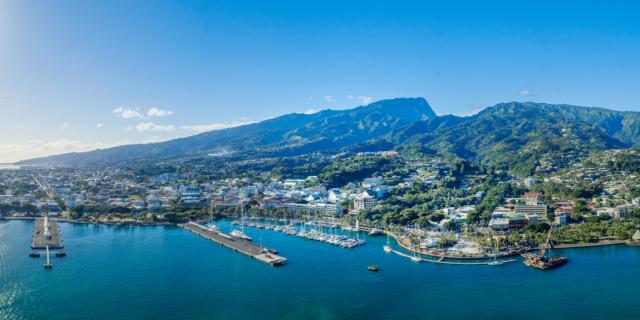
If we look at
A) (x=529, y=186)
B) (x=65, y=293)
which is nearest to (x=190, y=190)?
(x=65, y=293)

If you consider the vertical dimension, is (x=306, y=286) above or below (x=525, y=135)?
below

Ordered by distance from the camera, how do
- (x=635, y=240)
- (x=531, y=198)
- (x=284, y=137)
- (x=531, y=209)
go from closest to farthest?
(x=635, y=240), (x=531, y=209), (x=531, y=198), (x=284, y=137)

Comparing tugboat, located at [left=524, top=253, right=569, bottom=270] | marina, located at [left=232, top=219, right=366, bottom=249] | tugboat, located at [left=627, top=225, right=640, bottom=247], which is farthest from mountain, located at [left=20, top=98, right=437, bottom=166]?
tugboat, located at [left=524, top=253, right=569, bottom=270]

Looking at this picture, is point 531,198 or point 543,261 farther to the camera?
point 531,198

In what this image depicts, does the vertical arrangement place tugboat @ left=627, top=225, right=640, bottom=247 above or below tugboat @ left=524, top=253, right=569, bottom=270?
above

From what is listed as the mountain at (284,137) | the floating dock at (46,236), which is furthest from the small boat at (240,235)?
the mountain at (284,137)

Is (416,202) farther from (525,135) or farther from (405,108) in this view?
(405,108)

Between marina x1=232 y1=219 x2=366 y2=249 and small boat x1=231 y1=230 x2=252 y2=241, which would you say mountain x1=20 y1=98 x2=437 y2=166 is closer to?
marina x1=232 y1=219 x2=366 y2=249

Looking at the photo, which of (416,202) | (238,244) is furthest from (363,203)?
(238,244)
